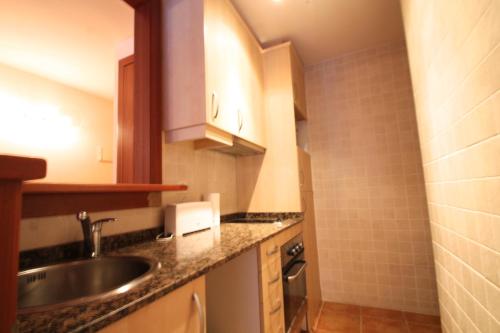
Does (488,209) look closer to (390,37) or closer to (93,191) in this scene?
(93,191)

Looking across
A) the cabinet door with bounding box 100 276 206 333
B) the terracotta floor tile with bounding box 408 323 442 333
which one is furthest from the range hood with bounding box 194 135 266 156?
the terracotta floor tile with bounding box 408 323 442 333

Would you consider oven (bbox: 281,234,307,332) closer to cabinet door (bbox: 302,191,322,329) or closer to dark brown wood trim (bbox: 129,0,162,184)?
cabinet door (bbox: 302,191,322,329)

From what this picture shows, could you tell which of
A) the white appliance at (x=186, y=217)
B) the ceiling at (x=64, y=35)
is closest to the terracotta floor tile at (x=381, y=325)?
the white appliance at (x=186, y=217)

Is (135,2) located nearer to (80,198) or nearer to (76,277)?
(80,198)

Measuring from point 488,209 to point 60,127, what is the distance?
337 centimetres

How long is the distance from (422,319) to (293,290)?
4.39 feet

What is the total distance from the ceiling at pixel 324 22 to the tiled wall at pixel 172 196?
1.14 m

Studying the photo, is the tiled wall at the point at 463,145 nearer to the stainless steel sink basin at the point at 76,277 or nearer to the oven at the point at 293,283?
the oven at the point at 293,283

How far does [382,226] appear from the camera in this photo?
224 cm

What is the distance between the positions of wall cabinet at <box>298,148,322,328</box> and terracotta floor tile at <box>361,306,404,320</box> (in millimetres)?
399

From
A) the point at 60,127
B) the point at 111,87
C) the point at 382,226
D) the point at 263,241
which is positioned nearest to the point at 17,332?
the point at 263,241

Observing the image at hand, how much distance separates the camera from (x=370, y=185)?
231cm

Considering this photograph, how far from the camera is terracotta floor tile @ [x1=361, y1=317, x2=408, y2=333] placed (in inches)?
73.5

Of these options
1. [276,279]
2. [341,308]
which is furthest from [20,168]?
[341,308]
